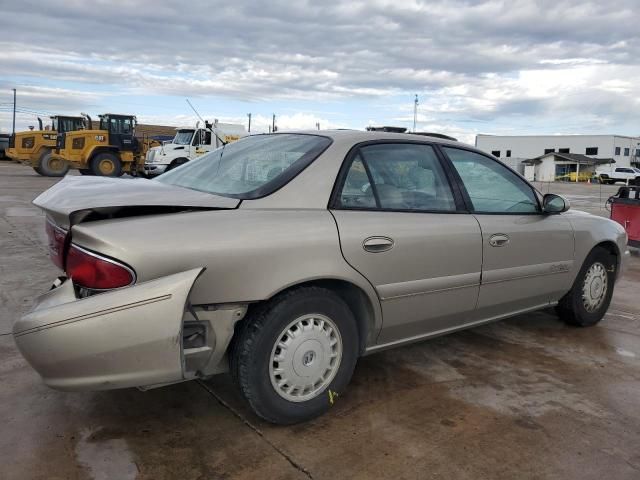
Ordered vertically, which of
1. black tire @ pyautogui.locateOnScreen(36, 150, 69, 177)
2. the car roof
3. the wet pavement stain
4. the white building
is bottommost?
the wet pavement stain

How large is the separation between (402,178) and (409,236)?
411 mm

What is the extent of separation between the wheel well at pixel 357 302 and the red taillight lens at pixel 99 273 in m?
0.90

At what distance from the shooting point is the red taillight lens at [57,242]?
2626 mm

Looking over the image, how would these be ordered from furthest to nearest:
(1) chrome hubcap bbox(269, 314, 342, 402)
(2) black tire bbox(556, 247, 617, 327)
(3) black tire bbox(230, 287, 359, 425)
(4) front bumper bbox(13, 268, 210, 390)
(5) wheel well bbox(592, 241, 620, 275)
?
(5) wheel well bbox(592, 241, 620, 275) < (2) black tire bbox(556, 247, 617, 327) < (1) chrome hubcap bbox(269, 314, 342, 402) < (3) black tire bbox(230, 287, 359, 425) < (4) front bumper bbox(13, 268, 210, 390)

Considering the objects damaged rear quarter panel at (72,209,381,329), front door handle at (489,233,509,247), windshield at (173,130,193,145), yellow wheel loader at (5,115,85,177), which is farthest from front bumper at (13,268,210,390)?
yellow wheel loader at (5,115,85,177)

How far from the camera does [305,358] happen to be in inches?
109

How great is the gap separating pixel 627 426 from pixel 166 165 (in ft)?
61.1

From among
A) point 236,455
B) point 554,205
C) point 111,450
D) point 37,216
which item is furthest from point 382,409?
point 37,216

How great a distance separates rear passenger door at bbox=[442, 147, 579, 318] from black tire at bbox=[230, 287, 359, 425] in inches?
48.2

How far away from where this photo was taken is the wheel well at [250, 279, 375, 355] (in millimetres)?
2858

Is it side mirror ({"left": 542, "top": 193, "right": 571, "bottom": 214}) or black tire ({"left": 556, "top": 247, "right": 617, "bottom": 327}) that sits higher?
side mirror ({"left": 542, "top": 193, "right": 571, "bottom": 214})

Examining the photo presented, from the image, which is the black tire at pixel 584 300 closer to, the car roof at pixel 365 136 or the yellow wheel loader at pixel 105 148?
the car roof at pixel 365 136

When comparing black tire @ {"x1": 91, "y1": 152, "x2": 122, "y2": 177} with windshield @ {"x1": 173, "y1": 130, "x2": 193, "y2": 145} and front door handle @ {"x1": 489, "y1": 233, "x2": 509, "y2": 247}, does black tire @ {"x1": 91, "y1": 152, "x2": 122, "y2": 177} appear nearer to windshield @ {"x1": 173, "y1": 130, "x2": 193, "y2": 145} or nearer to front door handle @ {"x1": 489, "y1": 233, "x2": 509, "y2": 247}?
windshield @ {"x1": 173, "y1": 130, "x2": 193, "y2": 145}

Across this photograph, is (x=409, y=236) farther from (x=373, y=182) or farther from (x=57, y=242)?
(x=57, y=242)
